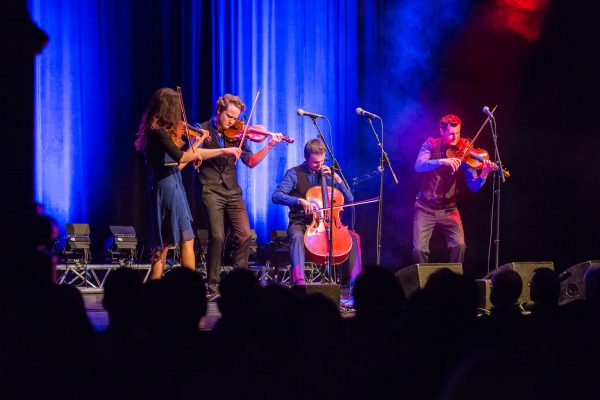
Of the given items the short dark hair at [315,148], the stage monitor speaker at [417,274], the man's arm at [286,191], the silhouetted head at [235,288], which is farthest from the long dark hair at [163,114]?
the silhouetted head at [235,288]

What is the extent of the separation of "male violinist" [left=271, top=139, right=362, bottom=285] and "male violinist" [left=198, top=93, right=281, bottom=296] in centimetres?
58

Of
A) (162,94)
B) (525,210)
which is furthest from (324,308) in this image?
(525,210)

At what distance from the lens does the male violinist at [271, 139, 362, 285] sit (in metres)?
6.93

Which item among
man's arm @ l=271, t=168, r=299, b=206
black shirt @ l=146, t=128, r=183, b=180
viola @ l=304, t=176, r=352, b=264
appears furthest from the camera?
man's arm @ l=271, t=168, r=299, b=206

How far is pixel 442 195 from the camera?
7.81 metres

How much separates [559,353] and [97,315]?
368 centimetres

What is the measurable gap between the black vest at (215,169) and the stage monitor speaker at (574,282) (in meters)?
3.21

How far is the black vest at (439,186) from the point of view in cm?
780

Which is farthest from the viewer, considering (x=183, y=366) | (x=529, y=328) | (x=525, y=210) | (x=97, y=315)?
(x=525, y=210)

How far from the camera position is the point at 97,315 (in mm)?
5285

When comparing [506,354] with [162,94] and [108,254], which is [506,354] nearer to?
[162,94]

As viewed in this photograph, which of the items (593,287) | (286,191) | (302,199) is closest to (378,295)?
(593,287)

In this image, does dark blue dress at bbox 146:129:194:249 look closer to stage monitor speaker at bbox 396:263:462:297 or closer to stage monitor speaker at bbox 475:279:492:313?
stage monitor speaker at bbox 396:263:462:297

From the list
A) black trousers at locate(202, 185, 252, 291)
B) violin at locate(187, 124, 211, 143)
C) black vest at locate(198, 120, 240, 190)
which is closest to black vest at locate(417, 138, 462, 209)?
black trousers at locate(202, 185, 252, 291)
